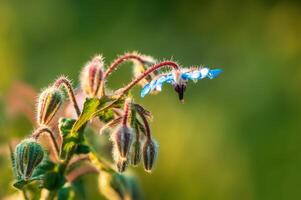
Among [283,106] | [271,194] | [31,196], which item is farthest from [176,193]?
[31,196]

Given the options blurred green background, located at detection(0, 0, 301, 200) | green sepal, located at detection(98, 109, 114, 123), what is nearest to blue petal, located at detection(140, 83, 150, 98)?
green sepal, located at detection(98, 109, 114, 123)

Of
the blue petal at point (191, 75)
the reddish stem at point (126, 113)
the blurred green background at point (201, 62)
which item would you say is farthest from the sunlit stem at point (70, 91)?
the blurred green background at point (201, 62)

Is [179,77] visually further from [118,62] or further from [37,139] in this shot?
[37,139]

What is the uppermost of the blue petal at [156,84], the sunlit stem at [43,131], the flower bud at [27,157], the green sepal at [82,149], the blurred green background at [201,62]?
the blurred green background at [201,62]

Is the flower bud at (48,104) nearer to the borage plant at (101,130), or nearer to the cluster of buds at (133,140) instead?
the borage plant at (101,130)

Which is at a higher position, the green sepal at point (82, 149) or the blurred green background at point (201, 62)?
the blurred green background at point (201, 62)

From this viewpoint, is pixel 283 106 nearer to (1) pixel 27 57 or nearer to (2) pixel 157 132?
(2) pixel 157 132
